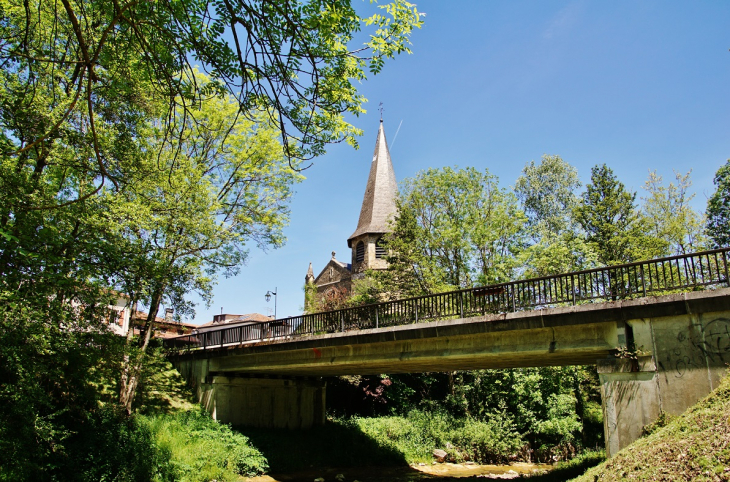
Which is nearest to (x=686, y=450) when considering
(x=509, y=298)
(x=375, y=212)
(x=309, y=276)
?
(x=509, y=298)

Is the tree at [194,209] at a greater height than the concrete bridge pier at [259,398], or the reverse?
the tree at [194,209]

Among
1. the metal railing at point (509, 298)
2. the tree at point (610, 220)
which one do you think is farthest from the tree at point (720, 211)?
the metal railing at point (509, 298)

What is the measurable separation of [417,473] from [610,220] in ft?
72.3

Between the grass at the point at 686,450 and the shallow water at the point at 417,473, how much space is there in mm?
10961

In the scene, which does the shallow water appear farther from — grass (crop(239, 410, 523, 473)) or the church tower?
the church tower

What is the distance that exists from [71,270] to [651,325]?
43.2 ft

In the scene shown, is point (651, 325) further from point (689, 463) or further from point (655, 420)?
point (689, 463)

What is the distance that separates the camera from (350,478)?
1981 cm

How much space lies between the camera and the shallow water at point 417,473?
19516mm

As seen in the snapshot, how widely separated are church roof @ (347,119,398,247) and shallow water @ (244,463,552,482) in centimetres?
2936

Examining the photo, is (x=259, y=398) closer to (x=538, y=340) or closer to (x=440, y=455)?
(x=440, y=455)

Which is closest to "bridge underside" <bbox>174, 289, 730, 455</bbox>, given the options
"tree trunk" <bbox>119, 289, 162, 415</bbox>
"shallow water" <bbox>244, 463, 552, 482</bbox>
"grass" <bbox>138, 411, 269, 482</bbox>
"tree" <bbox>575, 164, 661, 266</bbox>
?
"grass" <bbox>138, 411, 269, 482</bbox>

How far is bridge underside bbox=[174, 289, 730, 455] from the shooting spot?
33.0 ft

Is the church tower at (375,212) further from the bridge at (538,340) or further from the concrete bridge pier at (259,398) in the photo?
the bridge at (538,340)
